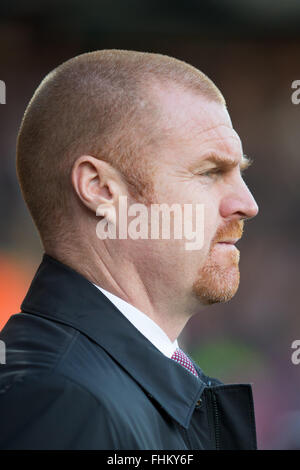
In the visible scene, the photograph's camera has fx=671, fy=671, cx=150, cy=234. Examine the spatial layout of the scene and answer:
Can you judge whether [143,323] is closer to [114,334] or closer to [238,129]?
[114,334]

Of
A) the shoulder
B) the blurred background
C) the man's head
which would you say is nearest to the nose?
the man's head

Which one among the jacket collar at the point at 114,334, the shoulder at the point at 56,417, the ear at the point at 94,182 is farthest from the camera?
the ear at the point at 94,182

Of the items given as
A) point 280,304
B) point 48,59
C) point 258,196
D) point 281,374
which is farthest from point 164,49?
point 281,374

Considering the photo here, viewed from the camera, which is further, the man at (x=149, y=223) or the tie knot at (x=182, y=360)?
the tie knot at (x=182, y=360)

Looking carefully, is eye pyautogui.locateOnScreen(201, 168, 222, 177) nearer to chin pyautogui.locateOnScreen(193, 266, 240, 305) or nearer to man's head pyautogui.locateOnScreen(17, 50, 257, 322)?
man's head pyautogui.locateOnScreen(17, 50, 257, 322)

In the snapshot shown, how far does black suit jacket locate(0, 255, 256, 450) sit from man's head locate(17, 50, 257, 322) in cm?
10

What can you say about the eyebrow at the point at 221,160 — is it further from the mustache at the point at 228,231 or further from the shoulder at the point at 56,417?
the shoulder at the point at 56,417

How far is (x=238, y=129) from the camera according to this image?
458cm

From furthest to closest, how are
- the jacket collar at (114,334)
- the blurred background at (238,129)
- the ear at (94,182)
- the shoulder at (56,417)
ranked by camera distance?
the blurred background at (238,129)
the ear at (94,182)
the jacket collar at (114,334)
the shoulder at (56,417)

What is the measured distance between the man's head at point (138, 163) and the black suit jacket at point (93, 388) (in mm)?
100

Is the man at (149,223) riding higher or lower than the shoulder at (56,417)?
higher

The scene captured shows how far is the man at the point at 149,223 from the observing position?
1075 mm

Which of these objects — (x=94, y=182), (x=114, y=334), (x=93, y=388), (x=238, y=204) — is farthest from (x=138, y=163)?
(x=93, y=388)

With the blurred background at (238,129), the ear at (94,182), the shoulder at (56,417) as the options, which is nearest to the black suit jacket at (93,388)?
the shoulder at (56,417)
